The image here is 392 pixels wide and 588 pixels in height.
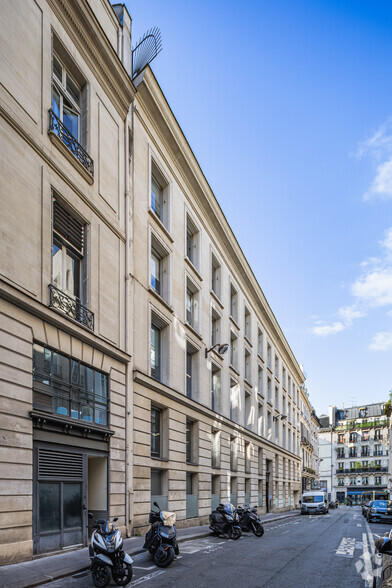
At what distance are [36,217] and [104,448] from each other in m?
6.27

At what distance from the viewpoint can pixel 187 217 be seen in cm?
2458

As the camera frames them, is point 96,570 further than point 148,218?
No

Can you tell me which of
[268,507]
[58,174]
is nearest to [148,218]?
[58,174]

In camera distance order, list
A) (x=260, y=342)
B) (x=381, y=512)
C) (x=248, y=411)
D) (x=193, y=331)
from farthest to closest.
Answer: (x=260, y=342)
(x=248, y=411)
(x=381, y=512)
(x=193, y=331)

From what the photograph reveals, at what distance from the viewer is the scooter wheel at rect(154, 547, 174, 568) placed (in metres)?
11.1

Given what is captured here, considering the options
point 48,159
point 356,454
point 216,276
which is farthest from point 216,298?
point 356,454

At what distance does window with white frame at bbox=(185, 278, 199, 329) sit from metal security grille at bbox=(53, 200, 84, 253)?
1020 cm

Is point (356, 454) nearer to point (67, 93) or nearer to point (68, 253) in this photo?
point (68, 253)

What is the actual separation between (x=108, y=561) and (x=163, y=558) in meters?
2.29

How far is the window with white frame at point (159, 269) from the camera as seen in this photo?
20453 millimetres

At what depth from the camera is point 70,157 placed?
44.9ft

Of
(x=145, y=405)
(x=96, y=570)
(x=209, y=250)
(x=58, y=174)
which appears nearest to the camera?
(x=96, y=570)

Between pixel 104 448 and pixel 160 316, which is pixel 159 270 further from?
pixel 104 448

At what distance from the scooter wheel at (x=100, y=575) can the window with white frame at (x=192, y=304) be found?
50.4 feet
